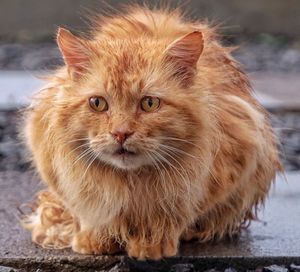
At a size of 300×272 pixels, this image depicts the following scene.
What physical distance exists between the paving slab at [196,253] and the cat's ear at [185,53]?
826mm

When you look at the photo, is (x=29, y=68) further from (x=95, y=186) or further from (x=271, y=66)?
(x=95, y=186)

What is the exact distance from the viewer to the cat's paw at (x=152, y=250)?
3320mm

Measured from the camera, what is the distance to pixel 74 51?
10.2 feet

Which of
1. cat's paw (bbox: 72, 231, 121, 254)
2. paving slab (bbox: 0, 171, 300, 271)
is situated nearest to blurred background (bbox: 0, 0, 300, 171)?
paving slab (bbox: 0, 171, 300, 271)

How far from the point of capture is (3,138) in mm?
6219

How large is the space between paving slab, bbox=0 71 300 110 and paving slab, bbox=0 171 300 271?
2.49 m

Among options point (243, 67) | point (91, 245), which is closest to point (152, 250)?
point (91, 245)

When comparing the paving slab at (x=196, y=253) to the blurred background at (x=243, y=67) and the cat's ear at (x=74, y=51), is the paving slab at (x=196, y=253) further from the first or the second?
the cat's ear at (x=74, y=51)

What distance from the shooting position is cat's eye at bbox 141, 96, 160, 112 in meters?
2.95

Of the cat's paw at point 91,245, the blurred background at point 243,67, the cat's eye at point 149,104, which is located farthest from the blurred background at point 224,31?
the cat's eye at point 149,104

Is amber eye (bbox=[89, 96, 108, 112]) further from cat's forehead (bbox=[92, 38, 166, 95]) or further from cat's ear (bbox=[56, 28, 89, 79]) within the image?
cat's ear (bbox=[56, 28, 89, 79])

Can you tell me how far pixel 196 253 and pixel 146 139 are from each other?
2.77ft

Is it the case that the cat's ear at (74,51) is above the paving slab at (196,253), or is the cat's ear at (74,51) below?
above

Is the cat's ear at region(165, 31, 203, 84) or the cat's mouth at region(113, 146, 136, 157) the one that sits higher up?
the cat's ear at region(165, 31, 203, 84)
